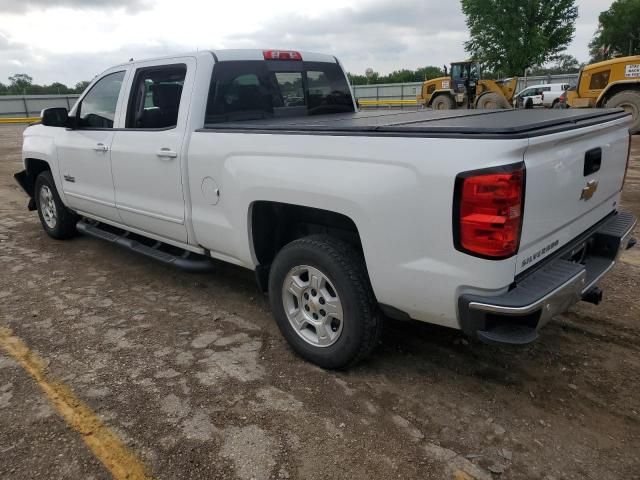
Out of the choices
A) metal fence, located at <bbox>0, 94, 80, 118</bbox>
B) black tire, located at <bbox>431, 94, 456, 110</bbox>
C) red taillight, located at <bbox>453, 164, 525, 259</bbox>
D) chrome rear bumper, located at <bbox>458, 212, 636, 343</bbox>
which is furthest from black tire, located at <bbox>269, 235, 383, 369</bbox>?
metal fence, located at <bbox>0, 94, 80, 118</bbox>

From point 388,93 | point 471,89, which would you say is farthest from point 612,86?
point 388,93

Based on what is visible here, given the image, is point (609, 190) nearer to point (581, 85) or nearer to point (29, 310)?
point (29, 310)

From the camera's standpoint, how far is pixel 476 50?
48000 millimetres

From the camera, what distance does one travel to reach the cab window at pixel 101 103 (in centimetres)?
460

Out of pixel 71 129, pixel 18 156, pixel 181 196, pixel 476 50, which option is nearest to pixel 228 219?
pixel 181 196

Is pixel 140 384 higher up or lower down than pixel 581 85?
lower down

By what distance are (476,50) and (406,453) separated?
51.0 m

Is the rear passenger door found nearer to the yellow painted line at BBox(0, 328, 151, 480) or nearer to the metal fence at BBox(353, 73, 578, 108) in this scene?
the yellow painted line at BBox(0, 328, 151, 480)

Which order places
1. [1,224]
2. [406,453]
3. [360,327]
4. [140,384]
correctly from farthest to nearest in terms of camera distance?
1. [1,224]
2. [140,384]
3. [360,327]
4. [406,453]

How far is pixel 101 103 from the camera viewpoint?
4.82 metres

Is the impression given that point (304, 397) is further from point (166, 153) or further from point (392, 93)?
point (392, 93)

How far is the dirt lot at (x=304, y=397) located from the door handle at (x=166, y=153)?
1239mm

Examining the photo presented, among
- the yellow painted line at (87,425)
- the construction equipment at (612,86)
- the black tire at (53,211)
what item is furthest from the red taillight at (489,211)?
the construction equipment at (612,86)

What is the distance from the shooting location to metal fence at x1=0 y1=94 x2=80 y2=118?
106ft
